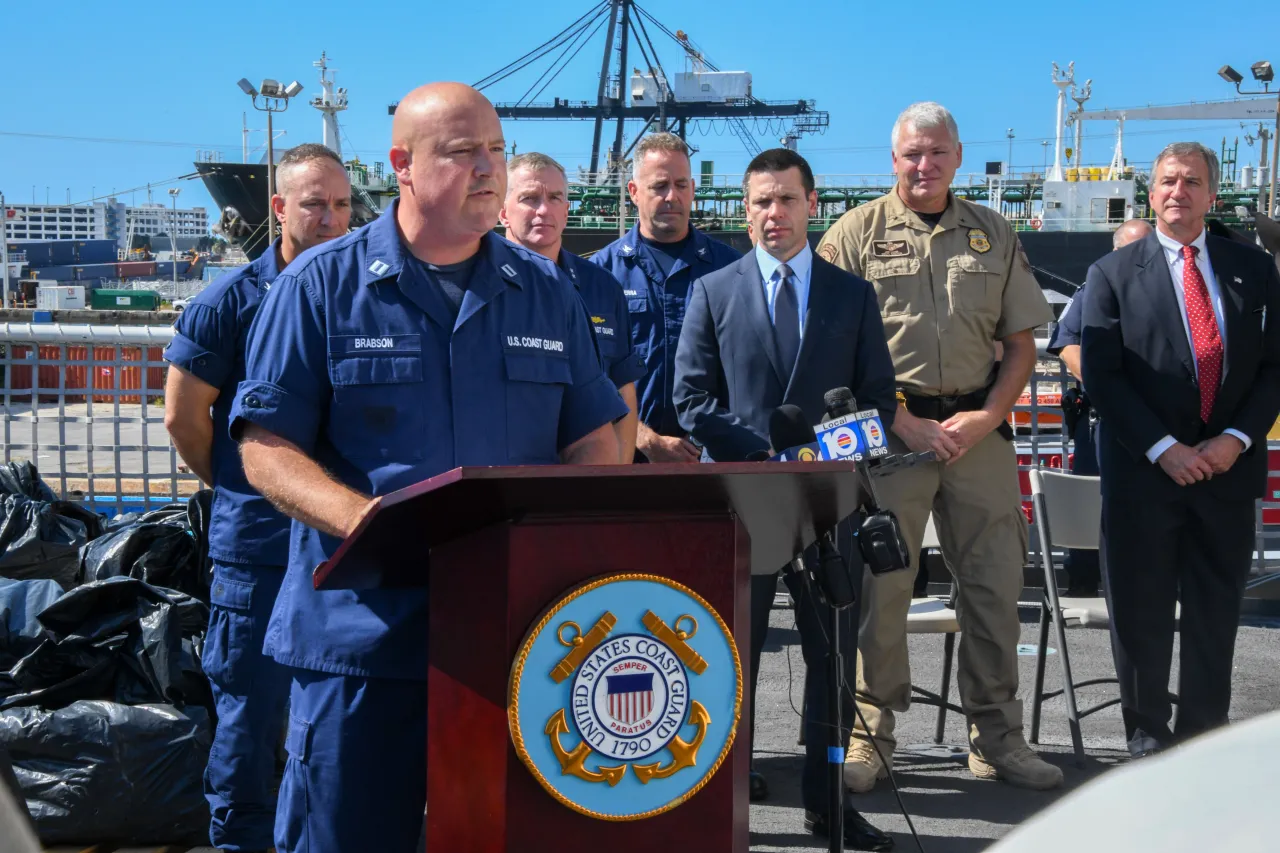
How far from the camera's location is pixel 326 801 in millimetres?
2354

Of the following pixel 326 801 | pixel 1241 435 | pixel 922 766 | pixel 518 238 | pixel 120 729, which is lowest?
pixel 922 766

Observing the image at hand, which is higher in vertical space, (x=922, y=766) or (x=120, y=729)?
(x=120, y=729)

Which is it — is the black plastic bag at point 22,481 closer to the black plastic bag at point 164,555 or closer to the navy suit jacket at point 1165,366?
the black plastic bag at point 164,555

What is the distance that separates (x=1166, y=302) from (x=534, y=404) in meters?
2.80

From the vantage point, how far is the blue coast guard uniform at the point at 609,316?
4.26m

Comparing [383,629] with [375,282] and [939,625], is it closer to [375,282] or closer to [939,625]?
[375,282]

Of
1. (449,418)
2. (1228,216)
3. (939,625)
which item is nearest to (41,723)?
(449,418)

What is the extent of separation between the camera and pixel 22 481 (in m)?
5.41

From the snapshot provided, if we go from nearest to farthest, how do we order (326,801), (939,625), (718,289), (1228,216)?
(326,801), (718,289), (939,625), (1228,216)

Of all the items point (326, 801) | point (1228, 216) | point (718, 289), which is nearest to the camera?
point (326, 801)

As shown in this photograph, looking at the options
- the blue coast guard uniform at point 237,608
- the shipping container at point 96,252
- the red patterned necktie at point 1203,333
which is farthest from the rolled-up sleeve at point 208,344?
the shipping container at point 96,252

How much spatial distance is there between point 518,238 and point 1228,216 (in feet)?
153

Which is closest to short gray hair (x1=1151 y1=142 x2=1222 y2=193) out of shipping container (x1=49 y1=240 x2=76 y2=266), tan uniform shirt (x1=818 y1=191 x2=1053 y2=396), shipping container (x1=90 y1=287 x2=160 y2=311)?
tan uniform shirt (x1=818 y1=191 x2=1053 y2=396)

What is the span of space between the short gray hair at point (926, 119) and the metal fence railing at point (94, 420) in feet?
12.9
